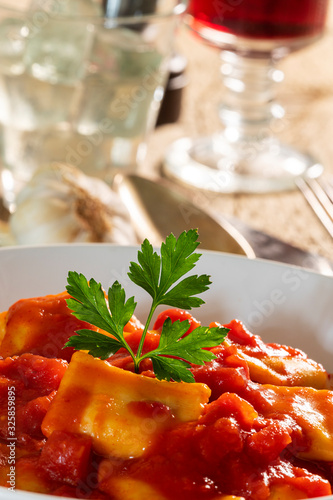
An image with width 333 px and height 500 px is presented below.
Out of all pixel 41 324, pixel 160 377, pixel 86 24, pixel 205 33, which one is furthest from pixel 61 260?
pixel 205 33

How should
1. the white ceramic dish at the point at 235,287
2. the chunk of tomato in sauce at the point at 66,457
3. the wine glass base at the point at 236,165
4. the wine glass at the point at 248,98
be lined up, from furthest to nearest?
the wine glass base at the point at 236,165 → the wine glass at the point at 248,98 → the white ceramic dish at the point at 235,287 → the chunk of tomato in sauce at the point at 66,457

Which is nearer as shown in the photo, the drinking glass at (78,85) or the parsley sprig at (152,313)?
the parsley sprig at (152,313)

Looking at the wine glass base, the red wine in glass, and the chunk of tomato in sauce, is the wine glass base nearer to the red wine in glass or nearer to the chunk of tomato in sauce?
the red wine in glass

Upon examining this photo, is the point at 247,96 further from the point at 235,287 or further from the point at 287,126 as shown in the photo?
the point at 235,287

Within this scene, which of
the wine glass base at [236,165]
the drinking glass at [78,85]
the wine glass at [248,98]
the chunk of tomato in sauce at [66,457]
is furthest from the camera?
the wine glass base at [236,165]

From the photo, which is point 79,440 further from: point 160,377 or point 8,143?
point 8,143

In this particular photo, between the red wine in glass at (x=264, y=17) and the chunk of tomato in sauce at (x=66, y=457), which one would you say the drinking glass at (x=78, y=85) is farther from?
the chunk of tomato in sauce at (x=66, y=457)

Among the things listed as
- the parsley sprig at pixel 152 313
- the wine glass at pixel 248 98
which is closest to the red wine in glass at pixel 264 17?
the wine glass at pixel 248 98
